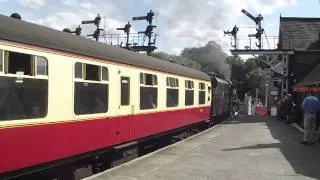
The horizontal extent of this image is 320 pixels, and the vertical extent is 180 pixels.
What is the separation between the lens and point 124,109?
12.2 metres

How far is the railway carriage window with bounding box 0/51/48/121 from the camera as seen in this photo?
24.7 feet

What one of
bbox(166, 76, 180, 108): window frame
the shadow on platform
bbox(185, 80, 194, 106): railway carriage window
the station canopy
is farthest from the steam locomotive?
the station canopy

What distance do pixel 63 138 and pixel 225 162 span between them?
5136mm

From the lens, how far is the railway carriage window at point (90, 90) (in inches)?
383

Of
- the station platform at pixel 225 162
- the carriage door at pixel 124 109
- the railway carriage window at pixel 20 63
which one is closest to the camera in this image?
the railway carriage window at pixel 20 63

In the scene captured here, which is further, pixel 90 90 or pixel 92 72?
pixel 92 72

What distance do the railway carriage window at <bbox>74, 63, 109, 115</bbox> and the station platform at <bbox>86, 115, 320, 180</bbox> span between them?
127 cm

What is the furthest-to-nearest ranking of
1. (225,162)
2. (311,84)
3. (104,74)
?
(311,84) < (225,162) < (104,74)

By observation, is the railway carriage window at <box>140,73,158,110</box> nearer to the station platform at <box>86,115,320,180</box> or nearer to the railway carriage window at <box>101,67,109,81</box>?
the station platform at <box>86,115,320,180</box>

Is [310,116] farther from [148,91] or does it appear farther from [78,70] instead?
[78,70]

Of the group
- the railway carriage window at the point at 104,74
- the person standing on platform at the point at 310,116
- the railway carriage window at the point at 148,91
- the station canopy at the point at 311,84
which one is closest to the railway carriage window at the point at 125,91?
the railway carriage window at the point at 104,74

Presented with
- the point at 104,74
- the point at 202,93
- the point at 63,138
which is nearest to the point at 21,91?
the point at 63,138

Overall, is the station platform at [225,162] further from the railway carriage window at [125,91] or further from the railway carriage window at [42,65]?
the railway carriage window at [42,65]

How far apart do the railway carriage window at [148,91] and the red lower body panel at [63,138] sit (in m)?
0.29
